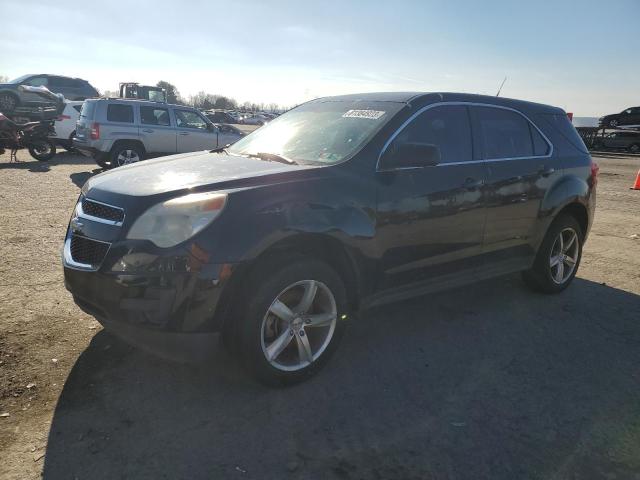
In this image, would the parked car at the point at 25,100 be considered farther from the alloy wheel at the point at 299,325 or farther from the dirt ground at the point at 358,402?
the alloy wheel at the point at 299,325

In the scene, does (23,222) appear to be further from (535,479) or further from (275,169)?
(535,479)

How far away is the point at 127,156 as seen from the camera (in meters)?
12.4

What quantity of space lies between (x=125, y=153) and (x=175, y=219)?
10535 mm

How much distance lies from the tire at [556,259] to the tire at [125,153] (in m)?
9.91

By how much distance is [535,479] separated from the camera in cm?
247

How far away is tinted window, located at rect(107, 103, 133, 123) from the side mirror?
10389 millimetres

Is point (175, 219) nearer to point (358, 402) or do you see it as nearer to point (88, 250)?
point (88, 250)

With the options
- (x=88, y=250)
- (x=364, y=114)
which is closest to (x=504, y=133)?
(x=364, y=114)

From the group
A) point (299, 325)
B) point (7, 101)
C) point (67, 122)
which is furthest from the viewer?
point (7, 101)

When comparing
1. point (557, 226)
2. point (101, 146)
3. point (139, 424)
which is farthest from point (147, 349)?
point (101, 146)

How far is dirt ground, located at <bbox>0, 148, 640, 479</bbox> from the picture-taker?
253 centimetres

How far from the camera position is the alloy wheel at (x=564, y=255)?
5.09 metres

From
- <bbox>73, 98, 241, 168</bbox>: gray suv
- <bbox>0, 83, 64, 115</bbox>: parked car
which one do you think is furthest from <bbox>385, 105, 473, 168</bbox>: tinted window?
<bbox>0, 83, 64, 115</bbox>: parked car

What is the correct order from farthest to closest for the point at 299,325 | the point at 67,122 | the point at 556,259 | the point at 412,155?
the point at 67,122
the point at 556,259
the point at 412,155
the point at 299,325
